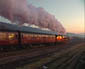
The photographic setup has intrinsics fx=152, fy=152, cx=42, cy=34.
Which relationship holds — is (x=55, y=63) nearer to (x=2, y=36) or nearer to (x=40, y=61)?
(x=40, y=61)

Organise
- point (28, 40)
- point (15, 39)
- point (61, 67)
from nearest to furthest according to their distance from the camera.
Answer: point (61, 67), point (15, 39), point (28, 40)

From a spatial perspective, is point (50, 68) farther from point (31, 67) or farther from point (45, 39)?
point (45, 39)

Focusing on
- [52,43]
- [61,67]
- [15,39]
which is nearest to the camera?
[61,67]

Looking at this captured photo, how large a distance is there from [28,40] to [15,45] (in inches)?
150

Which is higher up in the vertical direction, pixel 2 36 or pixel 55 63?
pixel 2 36

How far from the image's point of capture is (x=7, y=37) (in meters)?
21.6

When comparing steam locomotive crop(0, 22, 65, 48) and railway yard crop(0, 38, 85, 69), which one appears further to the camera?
steam locomotive crop(0, 22, 65, 48)

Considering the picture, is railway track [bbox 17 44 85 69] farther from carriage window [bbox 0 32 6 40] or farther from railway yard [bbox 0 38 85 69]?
carriage window [bbox 0 32 6 40]

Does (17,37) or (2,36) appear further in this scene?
(17,37)

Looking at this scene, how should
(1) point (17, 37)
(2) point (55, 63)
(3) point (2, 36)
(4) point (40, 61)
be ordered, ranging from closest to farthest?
(2) point (55, 63), (4) point (40, 61), (3) point (2, 36), (1) point (17, 37)

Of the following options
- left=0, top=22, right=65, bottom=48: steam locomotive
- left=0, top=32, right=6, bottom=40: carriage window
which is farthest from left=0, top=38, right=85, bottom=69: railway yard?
left=0, top=22, right=65, bottom=48: steam locomotive

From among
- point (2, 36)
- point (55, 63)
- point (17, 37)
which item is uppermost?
point (2, 36)

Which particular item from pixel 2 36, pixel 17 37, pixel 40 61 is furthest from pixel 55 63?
pixel 17 37

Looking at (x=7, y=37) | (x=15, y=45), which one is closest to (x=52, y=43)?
(x=15, y=45)
